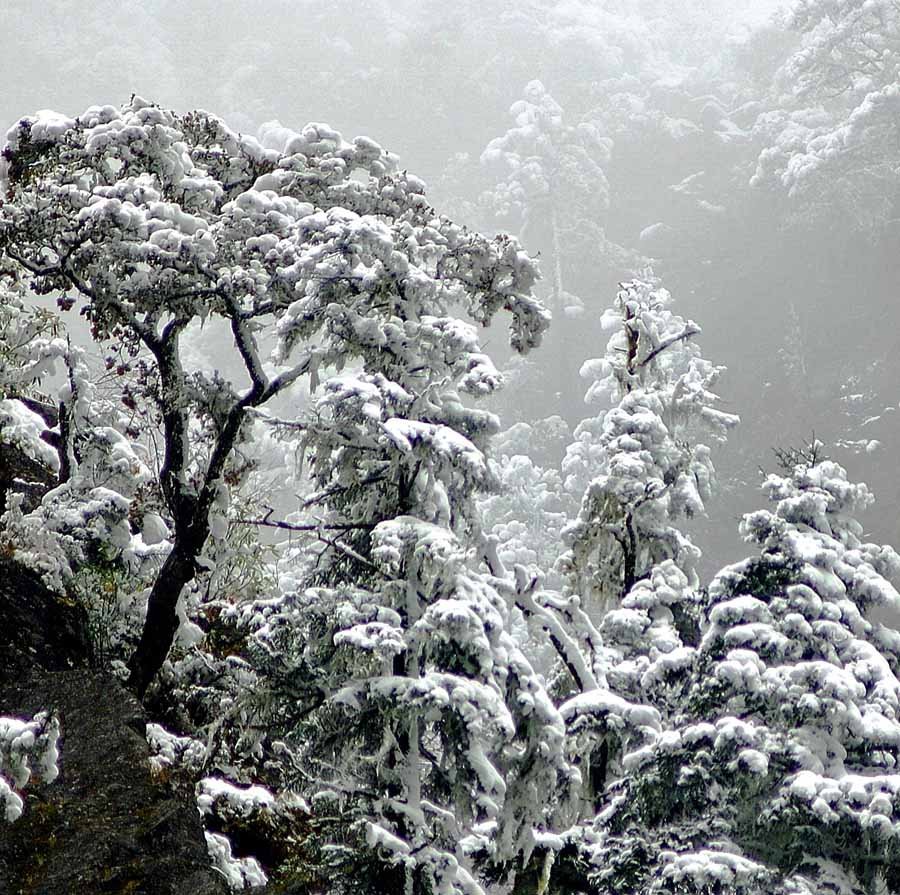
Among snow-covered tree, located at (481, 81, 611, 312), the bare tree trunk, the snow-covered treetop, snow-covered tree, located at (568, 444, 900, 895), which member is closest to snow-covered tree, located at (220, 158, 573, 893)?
the snow-covered treetop

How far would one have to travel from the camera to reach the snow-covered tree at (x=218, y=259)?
29.9 feet

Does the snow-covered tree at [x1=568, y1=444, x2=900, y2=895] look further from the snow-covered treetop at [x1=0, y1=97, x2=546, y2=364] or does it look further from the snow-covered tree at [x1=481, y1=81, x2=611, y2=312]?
the snow-covered tree at [x1=481, y1=81, x2=611, y2=312]

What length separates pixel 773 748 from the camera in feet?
26.6

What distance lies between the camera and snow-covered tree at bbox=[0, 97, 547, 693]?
9102mm

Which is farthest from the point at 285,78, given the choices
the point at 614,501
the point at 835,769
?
the point at 835,769

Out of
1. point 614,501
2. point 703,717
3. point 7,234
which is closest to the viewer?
point 703,717

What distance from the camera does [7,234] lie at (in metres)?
10.8

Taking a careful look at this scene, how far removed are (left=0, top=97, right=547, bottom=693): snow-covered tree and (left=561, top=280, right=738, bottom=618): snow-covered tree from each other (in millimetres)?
3268

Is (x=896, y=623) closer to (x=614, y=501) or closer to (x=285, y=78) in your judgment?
(x=614, y=501)

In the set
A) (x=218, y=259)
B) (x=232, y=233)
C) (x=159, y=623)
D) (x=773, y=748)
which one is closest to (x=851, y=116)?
(x=232, y=233)

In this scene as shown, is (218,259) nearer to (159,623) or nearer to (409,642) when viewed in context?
(159,623)

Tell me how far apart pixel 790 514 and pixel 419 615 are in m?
3.83

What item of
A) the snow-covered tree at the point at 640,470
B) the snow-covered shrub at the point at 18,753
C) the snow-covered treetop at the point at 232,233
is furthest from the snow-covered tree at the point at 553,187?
the snow-covered shrub at the point at 18,753

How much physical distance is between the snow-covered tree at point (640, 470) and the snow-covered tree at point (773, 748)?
15.0 feet
